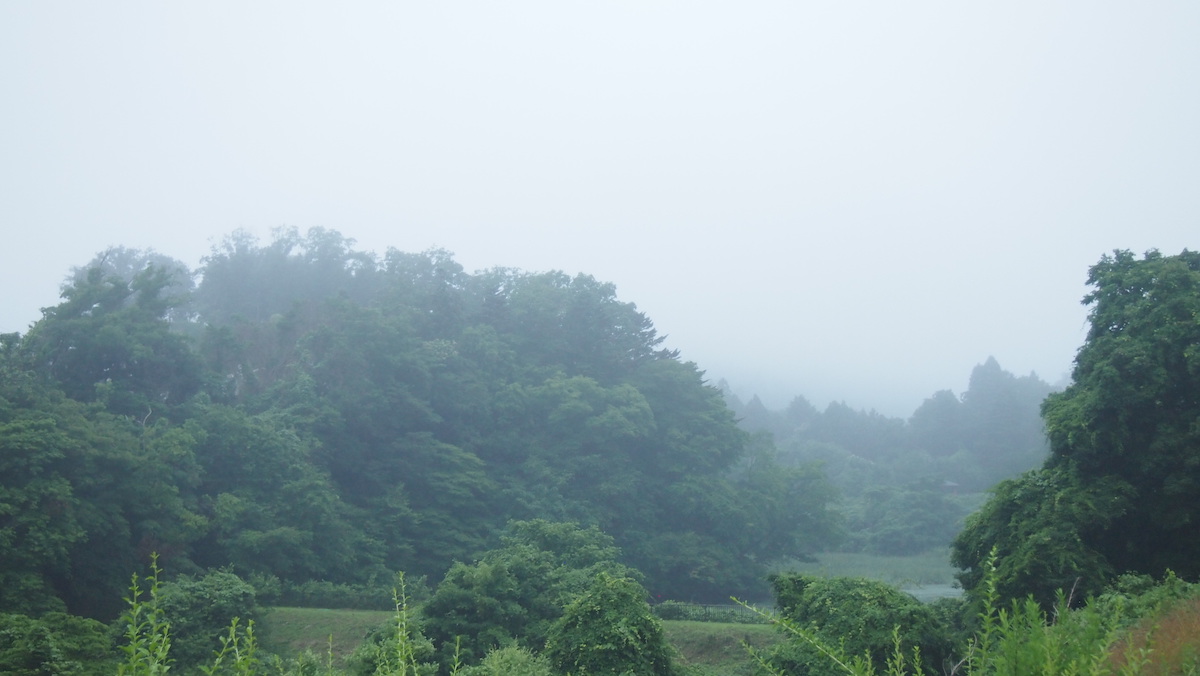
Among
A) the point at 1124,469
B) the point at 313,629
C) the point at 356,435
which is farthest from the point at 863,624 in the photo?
the point at 356,435

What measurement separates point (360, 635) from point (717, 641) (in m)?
8.17

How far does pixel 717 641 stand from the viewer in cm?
1744

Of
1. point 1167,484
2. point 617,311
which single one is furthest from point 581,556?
point 617,311

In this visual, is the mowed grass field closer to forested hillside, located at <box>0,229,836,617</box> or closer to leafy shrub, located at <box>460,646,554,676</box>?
forested hillside, located at <box>0,229,836,617</box>

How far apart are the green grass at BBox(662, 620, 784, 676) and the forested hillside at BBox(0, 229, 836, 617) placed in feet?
31.1

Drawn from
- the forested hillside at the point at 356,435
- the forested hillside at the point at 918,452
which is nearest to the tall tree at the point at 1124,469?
the forested hillside at the point at 356,435

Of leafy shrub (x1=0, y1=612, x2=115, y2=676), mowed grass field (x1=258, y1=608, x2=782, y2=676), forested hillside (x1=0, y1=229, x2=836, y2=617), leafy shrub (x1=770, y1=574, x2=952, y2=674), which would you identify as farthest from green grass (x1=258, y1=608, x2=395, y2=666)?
leafy shrub (x1=770, y1=574, x2=952, y2=674)

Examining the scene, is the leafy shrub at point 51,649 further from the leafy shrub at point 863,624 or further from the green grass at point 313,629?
the leafy shrub at point 863,624

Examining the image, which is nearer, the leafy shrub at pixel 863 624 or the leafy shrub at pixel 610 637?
the leafy shrub at pixel 863 624

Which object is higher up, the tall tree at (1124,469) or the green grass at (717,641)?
the tall tree at (1124,469)

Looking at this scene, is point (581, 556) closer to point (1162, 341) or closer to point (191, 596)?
point (191, 596)

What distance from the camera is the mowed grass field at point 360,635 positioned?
1662 cm

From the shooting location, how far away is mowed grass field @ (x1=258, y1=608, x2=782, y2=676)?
16625 mm

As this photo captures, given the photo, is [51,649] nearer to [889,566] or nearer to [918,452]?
[889,566]
